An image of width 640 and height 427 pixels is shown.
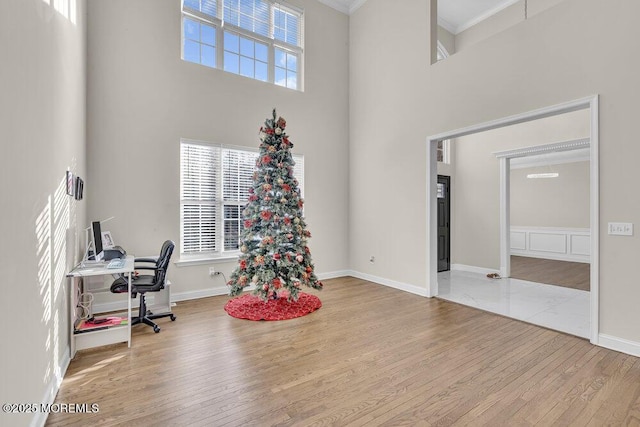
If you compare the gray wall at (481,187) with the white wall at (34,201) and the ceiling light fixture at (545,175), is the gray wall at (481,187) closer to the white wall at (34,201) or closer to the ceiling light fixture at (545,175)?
the ceiling light fixture at (545,175)

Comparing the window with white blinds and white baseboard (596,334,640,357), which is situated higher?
the window with white blinds

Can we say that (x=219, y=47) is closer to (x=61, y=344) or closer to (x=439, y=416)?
(x=61, y=344)

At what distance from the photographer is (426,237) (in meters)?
4.81

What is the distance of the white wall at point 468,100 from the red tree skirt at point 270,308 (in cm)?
180

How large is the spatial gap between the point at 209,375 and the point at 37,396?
1058 mm

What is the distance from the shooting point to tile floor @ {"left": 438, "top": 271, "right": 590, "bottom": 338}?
147 inches

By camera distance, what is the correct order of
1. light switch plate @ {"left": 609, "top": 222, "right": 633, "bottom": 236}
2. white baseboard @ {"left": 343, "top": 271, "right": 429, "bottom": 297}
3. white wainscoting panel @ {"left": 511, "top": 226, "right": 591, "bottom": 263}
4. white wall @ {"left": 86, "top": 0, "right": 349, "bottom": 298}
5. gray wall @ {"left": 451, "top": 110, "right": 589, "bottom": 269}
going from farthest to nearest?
1. white wainscoting panel @ {"left": 511, "top": 226, "right": 591, "bottom": 263}
2. gray wall @ {"left": 451, "top": 110, "right": 589, "bottom": 269}
3. white baseboard @ {"left": 343, "top": 271, "right": 429, "bottom": 297}
4. white wall @ {"left": 86, "top": 0, "right": 349, "bottom": 298}
5. light switch plate @ {"left": 609, "top": 222, "right": 633, "bottom": 236}

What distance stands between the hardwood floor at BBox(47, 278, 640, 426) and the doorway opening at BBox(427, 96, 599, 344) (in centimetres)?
71

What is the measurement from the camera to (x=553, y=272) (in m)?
6.78

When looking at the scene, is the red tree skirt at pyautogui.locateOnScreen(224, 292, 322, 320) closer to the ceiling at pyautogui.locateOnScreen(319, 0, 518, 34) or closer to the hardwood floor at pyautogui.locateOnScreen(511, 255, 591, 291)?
the hardwood floor at pyautogui.locateOnScreen(511, 255, 591, 291)

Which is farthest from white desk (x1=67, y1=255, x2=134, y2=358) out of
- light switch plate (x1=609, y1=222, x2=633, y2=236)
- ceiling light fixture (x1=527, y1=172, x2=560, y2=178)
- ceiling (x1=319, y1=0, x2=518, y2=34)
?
ceiling light fixture (x1=527, y1=172, x2=560, y2=178)

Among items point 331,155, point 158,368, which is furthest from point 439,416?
point 331,155

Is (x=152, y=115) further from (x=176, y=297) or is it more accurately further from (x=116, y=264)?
(x=176, y=297)

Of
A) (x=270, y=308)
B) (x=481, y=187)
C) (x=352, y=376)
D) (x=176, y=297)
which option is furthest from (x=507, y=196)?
(x=176, y=297)
